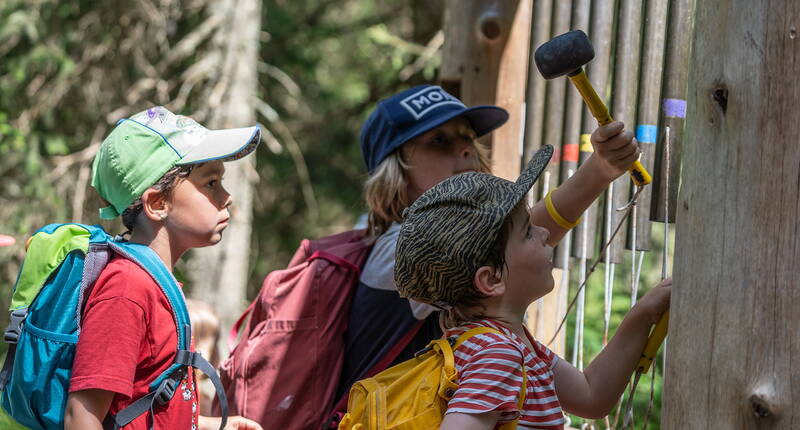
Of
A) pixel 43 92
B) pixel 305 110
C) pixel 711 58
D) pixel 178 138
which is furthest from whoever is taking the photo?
pixel 305 110

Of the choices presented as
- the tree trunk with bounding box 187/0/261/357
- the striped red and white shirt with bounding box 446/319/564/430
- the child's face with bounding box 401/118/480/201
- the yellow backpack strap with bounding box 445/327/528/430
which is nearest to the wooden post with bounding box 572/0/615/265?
the child's face with bounding box 401/118/480/201

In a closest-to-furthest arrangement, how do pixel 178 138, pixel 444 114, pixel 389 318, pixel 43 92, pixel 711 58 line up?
pixel 711 58 < pixel 178 138 < pixel 389 318 < pixel 444 114 < pixel 43 92

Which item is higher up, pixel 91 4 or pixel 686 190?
pixel 91 4

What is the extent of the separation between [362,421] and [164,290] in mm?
710

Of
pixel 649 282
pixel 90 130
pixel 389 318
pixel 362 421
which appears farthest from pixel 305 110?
pixel 362 421

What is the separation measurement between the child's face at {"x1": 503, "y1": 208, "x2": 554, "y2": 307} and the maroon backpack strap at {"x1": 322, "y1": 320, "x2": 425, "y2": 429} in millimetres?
677

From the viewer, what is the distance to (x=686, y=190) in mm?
1943

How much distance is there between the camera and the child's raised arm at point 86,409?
2.13 metres

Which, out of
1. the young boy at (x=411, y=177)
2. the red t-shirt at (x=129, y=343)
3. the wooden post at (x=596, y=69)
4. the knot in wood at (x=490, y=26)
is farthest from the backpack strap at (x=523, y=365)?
the knot in wood at (x=490, y=26)

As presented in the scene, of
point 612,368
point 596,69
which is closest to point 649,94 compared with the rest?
point 596,69

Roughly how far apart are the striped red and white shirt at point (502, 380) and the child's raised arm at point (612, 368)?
146 mm

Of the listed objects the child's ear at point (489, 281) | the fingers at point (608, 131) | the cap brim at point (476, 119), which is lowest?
the child's ear at point (489, 281)

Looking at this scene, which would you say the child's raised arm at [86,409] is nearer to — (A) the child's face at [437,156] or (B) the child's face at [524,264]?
(B) the child's face at [524,264]

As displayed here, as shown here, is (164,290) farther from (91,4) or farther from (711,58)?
(91,4)
